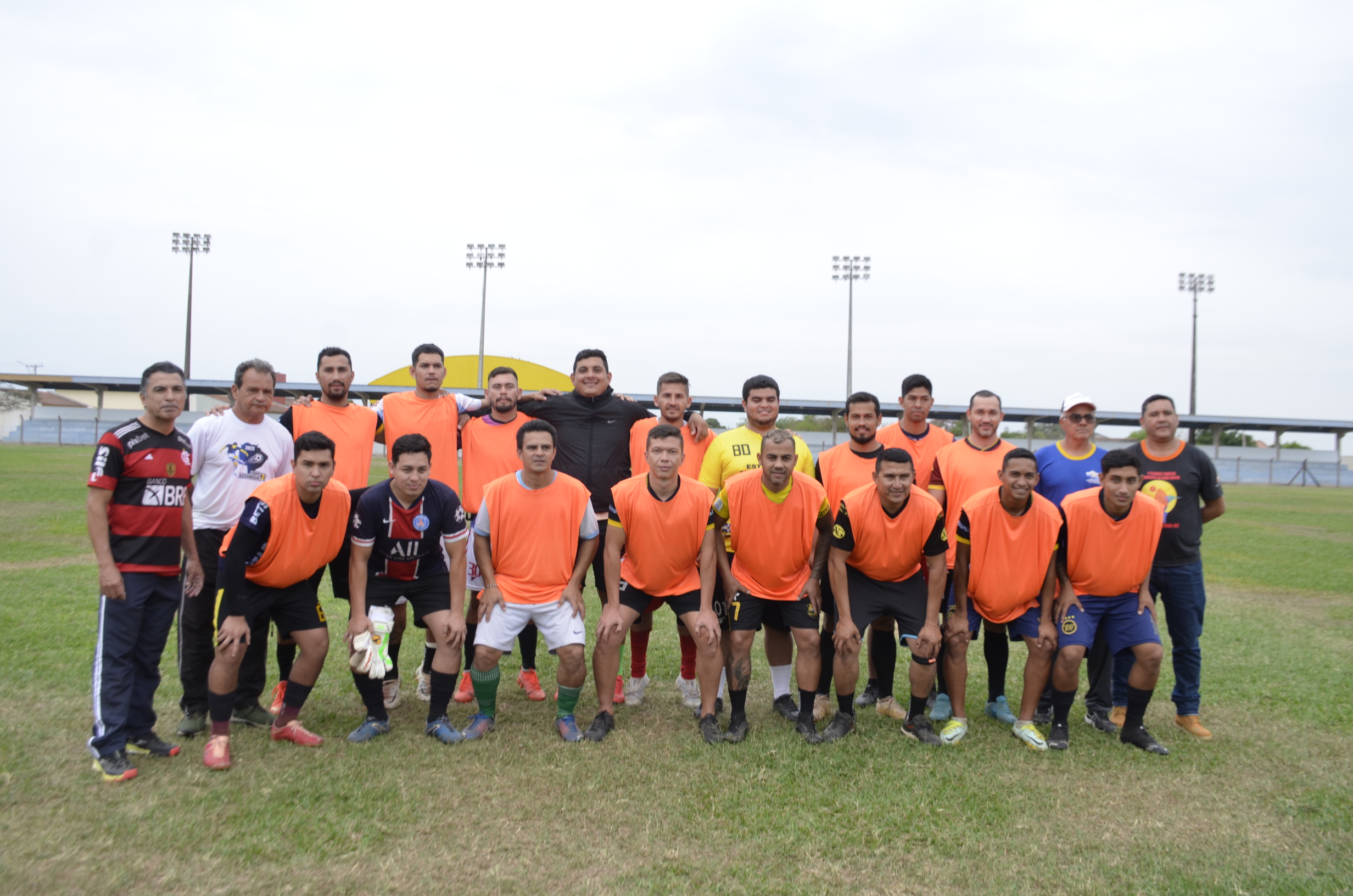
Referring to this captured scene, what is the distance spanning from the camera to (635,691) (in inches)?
236

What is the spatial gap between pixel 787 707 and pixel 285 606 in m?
3.35

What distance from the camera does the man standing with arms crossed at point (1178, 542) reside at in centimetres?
554

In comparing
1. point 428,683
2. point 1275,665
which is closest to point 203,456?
point 428,683

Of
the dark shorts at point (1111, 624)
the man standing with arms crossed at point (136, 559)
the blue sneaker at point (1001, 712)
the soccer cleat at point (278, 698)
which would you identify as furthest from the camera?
the blue sneaker at point (1001, 712)

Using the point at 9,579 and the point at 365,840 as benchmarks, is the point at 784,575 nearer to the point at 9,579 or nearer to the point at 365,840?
the point at 365,840

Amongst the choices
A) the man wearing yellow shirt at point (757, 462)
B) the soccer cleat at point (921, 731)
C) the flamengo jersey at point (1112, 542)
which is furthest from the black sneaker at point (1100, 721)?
the man wearing yellow shirt at point (757, 462)

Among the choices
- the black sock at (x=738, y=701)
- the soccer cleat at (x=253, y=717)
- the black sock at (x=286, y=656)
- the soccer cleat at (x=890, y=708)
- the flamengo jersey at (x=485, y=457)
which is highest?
the flamengo jersey at (x=485, y=457)

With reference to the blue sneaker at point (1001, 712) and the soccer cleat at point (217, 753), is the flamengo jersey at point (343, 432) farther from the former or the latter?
the blue sneaker at point (1001, 712)

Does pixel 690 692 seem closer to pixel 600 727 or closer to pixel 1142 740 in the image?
pixel 600 727

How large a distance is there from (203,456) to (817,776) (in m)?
4.22

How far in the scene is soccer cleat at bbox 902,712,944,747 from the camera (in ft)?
17.0

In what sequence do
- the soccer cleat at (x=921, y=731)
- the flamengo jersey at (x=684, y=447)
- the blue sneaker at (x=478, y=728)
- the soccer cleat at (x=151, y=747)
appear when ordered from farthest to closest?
the flamengo jersey at (x=684, y=447)
the soccer cleat at (x=921, y=731)
the blue sneaker at (x=478, y=728)
the soccer cleat at (x=151, y=747)

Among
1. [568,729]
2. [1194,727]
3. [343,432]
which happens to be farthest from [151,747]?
[1194,727]

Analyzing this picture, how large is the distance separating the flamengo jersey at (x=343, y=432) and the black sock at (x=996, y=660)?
14.8 feet
